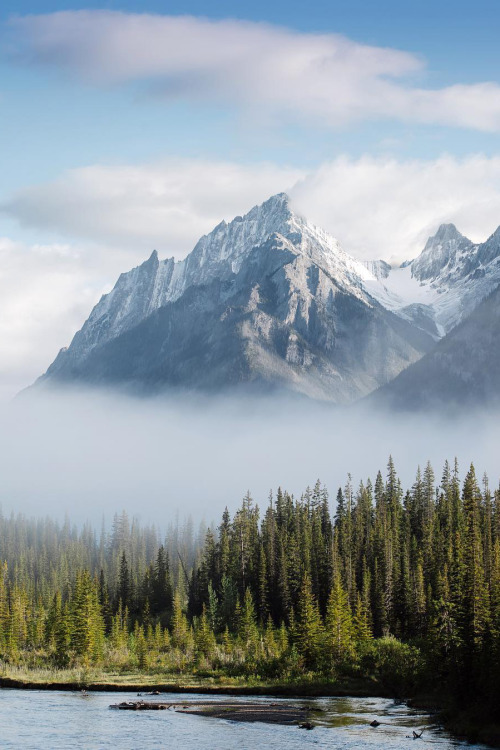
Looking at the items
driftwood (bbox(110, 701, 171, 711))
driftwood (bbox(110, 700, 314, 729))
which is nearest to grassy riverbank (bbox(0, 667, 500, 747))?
driftwood (bbox(110, 700, 314, 729))

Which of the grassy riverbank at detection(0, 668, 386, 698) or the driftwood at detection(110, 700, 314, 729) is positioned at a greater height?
the grassy riverbank at detection(0, 668, 386, 698)

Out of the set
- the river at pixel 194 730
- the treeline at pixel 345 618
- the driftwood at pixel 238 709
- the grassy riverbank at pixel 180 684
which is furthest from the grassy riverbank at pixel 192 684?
the driftwood at pixel 238 709

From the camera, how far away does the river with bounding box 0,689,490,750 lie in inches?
3440

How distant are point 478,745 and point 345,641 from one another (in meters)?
56.2

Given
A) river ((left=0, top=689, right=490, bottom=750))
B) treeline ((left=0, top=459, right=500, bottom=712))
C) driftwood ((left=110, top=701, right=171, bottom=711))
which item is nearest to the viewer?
river ((left=0, top=689, right=490, bottom=750))

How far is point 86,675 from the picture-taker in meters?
145

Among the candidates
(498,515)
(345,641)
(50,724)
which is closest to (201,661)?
(345,641)

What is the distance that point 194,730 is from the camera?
318 feet

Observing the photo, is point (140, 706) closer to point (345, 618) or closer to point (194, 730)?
point (194, 730)

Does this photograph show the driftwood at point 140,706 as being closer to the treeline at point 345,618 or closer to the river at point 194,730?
Result: the river at point 194,730

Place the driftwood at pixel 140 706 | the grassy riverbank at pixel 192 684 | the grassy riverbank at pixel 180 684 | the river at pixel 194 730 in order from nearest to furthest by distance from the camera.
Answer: the river at pixel 194 730
the driftwood at pixel 140 706
the grassy riverbank at pixel 192 684
the grassy riverbank at pixel 180 684

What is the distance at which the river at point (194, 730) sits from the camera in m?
87.4

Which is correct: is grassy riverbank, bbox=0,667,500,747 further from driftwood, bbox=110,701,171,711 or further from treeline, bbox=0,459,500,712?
driftwood, bbox=110,701,171,711

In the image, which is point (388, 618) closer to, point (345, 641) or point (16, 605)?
point (345, 641)
